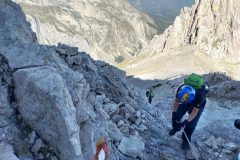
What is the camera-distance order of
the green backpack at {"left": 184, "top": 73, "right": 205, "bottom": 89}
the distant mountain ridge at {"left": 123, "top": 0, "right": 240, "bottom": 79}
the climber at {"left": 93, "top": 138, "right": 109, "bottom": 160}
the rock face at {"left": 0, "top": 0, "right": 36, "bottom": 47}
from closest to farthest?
the climber at {"left": 93, "top": 138, "right": 109, "bottom": 160} → the rock face at {"left": 0, "top": 0, "right": 36, "bottom": 47} → the green backpack at {"left": 184, "top": 73, "right": 205, "bottom": 89} → the distant mountain ridge at {"left": 123, "top": 0, "right": 240, "bottom": 79}

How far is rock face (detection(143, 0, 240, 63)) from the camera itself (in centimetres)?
13400

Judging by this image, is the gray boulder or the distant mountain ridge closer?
the gray boulder

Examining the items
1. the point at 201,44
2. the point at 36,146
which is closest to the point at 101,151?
the point at 36,146

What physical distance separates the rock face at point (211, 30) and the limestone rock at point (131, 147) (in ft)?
407

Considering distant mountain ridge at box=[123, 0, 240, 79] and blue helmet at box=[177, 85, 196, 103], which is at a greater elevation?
blue helmet at box=[177, 85, 196, 103]

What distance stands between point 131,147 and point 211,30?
5266 inches

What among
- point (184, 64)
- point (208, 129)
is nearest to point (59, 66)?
point (208, 129)

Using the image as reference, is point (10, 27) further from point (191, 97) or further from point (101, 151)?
point (191, 97)

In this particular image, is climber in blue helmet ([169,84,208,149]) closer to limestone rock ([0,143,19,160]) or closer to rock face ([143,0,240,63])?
limestone rock ([0,143,19,160])

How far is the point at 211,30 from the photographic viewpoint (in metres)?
141

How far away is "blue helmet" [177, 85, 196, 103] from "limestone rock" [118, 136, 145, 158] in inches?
62.6

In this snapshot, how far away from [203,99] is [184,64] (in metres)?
118

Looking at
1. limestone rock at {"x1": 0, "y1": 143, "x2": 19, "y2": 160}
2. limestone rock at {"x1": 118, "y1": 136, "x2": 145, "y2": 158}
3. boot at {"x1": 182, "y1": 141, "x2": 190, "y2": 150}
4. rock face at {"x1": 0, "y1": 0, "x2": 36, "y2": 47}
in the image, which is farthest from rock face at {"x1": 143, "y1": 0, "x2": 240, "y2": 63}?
limestone rock at {"x1": 0, "y1": 143, "x2": 19, "y2": 160}

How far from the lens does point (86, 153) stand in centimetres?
859
